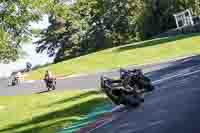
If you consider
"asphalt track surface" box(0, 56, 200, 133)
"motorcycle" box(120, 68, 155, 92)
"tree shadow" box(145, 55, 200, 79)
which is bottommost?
"asphalt track surface" box(0, 56, 200, 133)

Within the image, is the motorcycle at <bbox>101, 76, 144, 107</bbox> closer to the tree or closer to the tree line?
the tree

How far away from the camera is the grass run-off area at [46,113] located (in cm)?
2059

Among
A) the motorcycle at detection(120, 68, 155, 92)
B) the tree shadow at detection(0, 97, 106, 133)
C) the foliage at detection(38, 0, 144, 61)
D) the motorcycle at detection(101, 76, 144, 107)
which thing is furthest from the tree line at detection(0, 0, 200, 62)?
the motorcycle at detection(101, 76, 144, 107)

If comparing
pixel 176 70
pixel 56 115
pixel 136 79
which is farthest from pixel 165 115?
pixel 176 70

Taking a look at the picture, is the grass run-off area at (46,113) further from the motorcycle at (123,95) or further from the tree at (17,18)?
the tree at (17,18)

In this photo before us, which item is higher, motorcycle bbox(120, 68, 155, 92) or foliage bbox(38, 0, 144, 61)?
foliage bbox(38, 0, 144, 61)

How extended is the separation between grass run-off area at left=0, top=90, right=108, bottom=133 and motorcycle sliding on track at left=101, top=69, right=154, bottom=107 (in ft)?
5.95

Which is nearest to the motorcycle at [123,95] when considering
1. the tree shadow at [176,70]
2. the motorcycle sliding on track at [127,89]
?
the motorcycle sliding on track at [127,89]

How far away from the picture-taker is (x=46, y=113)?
2464 cm

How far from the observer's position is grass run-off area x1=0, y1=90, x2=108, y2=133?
20.6 metres

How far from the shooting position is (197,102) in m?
15.9

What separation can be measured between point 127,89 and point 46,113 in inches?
242

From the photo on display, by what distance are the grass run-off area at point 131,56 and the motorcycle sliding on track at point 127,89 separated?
81.2 feet

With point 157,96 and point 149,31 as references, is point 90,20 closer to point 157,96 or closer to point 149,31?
point 149,31
